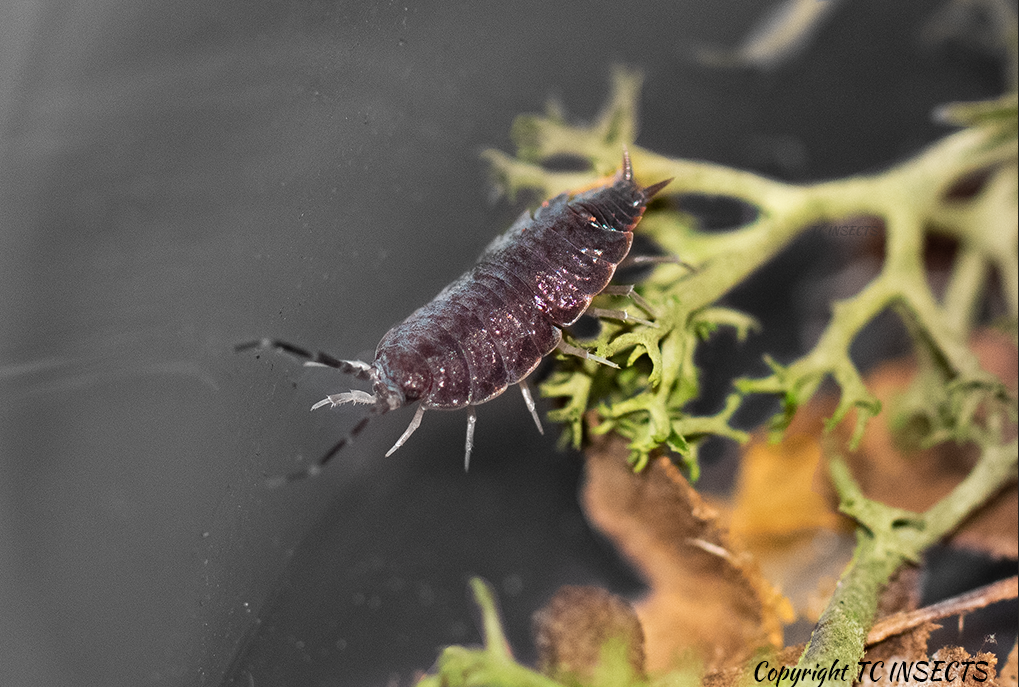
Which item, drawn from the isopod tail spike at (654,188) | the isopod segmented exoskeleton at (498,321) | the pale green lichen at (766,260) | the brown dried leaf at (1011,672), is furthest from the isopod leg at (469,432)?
the brown dried leaf at (1011,672)

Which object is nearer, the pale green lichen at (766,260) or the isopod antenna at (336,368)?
the isopod antenna at (336,368)

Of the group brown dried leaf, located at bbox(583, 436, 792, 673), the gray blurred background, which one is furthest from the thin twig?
the gray blurred background

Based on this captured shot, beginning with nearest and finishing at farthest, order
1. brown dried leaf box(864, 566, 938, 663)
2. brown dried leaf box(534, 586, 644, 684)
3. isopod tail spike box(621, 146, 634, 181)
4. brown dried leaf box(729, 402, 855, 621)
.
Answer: brown dried leaf box(864, 566, 938, 663), brown dried leaf box(534, 586, 644, 684), isopod tail spike box(621, 146, 634, 181), brown dried leaf box(729, 402, 855, 621)

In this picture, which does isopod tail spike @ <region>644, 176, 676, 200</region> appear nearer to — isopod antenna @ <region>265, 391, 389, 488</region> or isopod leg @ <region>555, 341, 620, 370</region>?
isopod leg @ <region>555, 341, 620, 370</region>


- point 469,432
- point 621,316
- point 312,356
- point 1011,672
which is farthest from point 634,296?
point 1011,672

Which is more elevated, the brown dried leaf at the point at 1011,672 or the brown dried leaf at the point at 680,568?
the brown dried leaf at the point at 680,568

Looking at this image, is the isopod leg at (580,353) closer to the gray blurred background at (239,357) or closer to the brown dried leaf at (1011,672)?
the gray blurred background at (239,357)

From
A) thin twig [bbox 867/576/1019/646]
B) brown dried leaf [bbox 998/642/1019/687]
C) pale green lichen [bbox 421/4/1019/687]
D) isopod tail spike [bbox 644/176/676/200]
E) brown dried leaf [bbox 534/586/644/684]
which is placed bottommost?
brown dried leaf [bbox 998/642/1019/687]

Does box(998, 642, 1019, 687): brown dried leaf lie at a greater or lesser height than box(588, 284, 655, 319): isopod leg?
lesser
